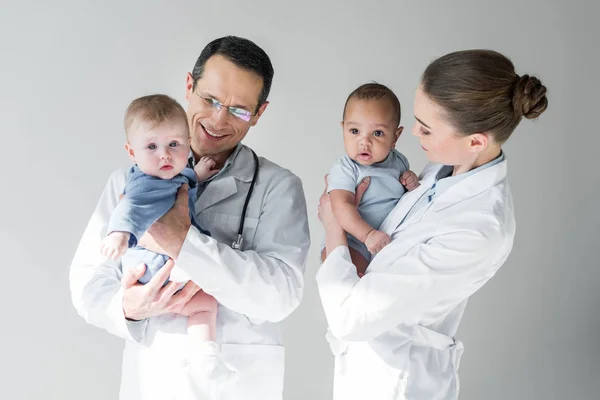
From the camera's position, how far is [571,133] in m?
3.84

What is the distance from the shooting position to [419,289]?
2195 mm

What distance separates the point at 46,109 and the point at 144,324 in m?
1.73

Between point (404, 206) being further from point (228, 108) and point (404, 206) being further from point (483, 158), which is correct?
point (228, 108)

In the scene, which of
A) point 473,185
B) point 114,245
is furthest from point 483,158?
point 114,245

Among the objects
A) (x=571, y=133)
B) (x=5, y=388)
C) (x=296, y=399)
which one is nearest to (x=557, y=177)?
(x=571, y=133)

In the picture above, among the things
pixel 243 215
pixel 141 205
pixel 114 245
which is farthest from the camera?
pixel 243 215

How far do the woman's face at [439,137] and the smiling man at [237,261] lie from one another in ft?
1.51

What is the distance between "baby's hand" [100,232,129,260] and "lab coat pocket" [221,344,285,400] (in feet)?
1.66

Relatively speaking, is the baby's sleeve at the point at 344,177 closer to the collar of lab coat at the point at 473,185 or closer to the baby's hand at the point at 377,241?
the baby's hand at the point at 377,241

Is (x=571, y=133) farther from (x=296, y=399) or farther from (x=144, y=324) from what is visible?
(x=144, y=324)

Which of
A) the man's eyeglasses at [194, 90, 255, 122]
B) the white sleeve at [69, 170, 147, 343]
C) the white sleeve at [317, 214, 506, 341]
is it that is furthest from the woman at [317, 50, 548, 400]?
the white sleeve at [69, 170, 147, 343]

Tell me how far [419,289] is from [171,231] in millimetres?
691

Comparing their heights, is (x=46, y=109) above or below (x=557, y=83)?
below

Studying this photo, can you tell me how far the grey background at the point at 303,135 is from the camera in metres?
3.80
